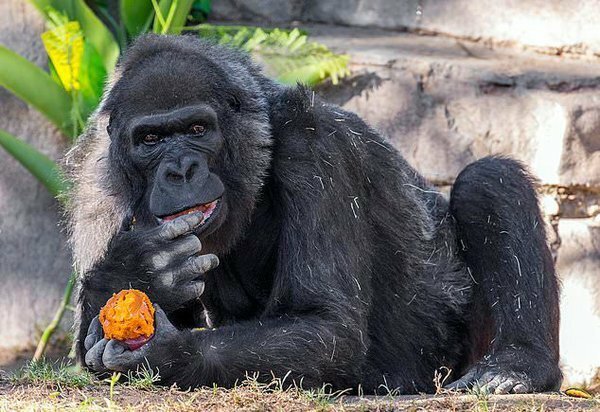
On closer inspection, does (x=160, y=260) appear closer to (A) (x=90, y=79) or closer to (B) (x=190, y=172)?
(B) (x=190, y=172)

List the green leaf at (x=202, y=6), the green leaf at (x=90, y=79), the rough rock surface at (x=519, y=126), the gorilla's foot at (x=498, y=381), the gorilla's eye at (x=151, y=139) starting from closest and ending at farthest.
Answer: the gorilla's eye at (x=151, y=139)
the gorilla's foot at (x=498, y=381)
the rough rock surface at (x=519, y=126)
the green leaf at (x=90, y=79)
the green leaf at (x=202, y=6)

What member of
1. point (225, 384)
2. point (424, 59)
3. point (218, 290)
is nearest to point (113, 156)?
point (218, 290)

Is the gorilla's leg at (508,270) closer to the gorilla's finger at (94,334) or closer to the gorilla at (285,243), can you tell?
the gorilla at (285,243)

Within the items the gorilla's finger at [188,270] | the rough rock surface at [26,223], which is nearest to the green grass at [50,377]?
the gorilla's finger at [188,270]

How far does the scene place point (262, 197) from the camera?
5785 millimetres

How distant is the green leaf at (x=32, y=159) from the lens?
8.69 m

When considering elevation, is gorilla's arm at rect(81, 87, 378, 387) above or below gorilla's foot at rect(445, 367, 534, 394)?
above

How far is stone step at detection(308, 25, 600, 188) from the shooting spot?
8.55m

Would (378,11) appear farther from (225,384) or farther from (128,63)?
(225,384)

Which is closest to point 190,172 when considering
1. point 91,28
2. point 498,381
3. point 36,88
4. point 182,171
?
point 182,171

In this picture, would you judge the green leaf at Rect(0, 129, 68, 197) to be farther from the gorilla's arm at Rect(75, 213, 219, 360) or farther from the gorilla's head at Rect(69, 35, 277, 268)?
the gorilla's arm at Rect(75, 213, 219, 360)

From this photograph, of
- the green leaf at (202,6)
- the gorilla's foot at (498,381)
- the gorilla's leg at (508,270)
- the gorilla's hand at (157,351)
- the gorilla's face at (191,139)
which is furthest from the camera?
the green leaf at (202,6)

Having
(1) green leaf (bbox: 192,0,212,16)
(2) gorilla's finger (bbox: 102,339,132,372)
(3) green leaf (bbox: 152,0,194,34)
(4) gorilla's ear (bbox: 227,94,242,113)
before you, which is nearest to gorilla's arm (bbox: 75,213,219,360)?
(2) gorilla's finger (bbox: 102,339,132,372)

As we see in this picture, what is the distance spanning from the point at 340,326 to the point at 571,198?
12.6ft
